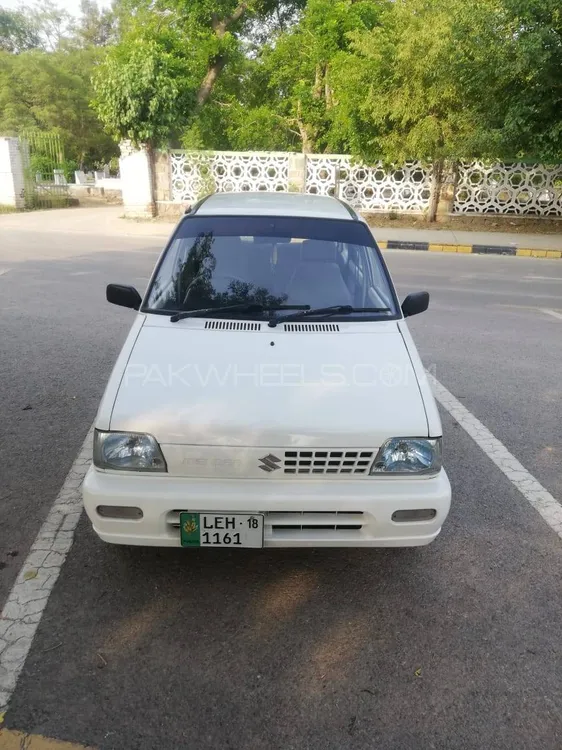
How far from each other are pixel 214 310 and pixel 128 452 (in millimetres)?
1074

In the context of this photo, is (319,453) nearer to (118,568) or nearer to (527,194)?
(118,568)

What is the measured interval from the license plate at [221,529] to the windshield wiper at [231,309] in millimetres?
1217

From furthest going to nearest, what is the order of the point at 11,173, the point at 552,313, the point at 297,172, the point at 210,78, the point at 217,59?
the point at 210,78 → the point at 217,59 → the point at 11,173 → the point at 297,172 → the point at 552,313

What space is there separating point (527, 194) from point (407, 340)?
1778 cm

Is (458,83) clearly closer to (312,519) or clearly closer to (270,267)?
(270,267)

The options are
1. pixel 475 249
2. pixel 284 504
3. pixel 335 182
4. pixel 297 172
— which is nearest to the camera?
pixel 284 504

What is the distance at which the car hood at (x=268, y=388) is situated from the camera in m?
2.59

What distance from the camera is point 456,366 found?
6.21 meters

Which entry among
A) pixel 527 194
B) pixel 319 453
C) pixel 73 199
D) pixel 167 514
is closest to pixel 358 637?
pixel 319 453

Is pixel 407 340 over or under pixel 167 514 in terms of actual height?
over

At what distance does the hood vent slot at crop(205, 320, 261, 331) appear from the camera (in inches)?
128

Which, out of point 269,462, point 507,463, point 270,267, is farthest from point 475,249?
point 269,462

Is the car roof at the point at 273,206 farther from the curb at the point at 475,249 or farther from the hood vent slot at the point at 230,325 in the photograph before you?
the curb at the point at 475,249

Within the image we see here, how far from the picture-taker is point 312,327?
3.31 metres
